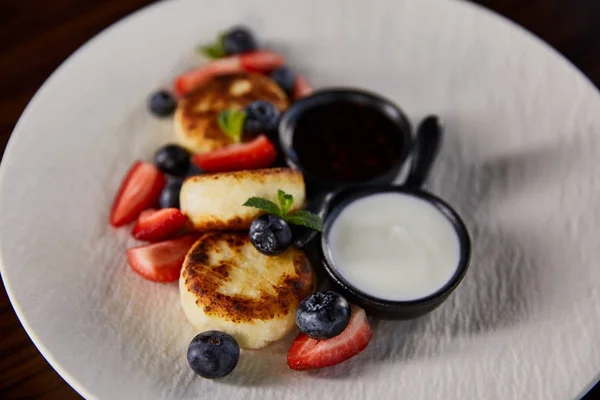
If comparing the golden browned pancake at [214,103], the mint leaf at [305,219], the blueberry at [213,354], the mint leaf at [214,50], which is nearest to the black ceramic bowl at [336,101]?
the golden browned pancake at [214,103]

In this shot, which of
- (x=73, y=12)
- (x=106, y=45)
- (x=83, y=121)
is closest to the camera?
(x=83, y=121)

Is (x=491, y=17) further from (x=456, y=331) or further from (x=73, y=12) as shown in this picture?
(x=73, y=12)

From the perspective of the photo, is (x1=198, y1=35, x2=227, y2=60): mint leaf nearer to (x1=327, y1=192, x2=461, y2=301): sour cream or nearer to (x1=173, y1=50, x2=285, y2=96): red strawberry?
(x1=173, y1=50, x2=285, y2=96): red strawberry

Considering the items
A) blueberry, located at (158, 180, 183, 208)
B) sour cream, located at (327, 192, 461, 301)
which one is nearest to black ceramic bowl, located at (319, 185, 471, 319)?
sour cream, located at (327, 192, 461, 301)

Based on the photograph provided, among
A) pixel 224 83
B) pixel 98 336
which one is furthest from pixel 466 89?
pixel 98 336

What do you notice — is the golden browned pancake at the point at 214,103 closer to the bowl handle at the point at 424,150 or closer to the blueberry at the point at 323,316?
the bowl handle at the point at 424,150
